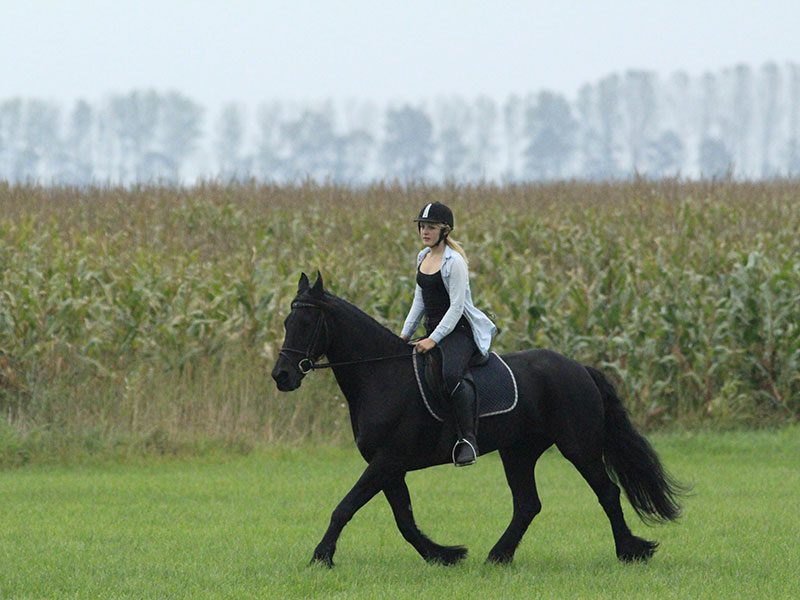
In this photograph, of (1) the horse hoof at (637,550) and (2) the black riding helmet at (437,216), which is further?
(1) the horse hoof at (637,550)

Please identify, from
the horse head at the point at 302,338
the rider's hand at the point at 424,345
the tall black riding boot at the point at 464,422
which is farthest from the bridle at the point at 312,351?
the tall black riding boot at the point at 464,422

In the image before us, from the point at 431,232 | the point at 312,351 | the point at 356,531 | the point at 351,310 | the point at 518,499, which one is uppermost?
the point at 431,232

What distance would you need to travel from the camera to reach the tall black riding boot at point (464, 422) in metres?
9.09

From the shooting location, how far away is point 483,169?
32312 millimetres

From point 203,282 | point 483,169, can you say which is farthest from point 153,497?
point 483,169

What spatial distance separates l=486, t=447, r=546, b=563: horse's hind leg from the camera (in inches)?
380

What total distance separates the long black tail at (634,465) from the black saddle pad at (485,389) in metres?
1.01

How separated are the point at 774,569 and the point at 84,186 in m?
27.1

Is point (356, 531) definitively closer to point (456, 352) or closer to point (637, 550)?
point (637, 550)

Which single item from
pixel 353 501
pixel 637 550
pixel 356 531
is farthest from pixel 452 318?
pixel 356 531

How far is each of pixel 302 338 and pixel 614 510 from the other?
9.25 feet

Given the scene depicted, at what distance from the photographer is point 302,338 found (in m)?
8.86

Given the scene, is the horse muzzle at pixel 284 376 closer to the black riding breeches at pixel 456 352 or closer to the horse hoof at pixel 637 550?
the black riding breeches at pixel 456 352

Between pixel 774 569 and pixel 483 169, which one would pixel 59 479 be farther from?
pixel 483 169
